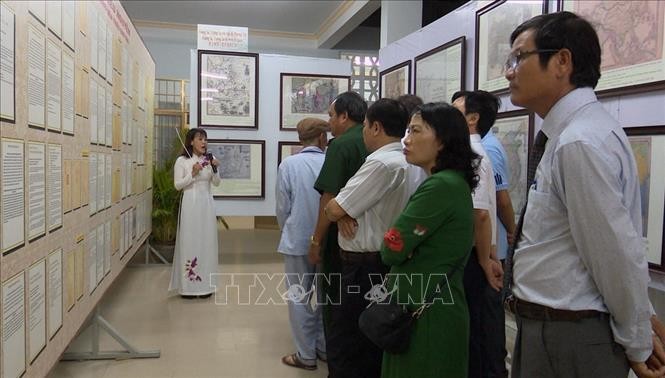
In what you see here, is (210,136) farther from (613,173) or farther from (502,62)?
(613,173)

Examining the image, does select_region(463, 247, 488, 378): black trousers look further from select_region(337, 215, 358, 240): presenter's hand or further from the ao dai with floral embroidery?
the ao dai with floral embroidery

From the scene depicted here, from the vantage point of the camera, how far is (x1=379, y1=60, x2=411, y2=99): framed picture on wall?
4938 mm

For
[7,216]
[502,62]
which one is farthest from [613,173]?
[502,62]

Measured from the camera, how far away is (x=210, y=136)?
21.3ft

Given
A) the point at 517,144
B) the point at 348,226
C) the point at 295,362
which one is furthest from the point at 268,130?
the point at 348,226

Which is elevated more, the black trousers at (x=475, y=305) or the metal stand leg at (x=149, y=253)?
the black trousers at (x=475, y=305)

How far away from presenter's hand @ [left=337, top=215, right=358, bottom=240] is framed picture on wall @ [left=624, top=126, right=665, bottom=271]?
1.23m

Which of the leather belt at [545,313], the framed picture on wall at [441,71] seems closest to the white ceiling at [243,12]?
the framed picture on wall at [441,71]

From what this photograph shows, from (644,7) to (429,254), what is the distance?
5.15ft

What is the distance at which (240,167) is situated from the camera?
666cm

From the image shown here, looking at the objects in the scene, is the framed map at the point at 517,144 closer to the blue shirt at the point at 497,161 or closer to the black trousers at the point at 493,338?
the blue shirt at the point at 497,161

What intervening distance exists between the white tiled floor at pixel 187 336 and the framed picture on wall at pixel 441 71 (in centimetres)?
188

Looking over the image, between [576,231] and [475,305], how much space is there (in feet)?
4.87

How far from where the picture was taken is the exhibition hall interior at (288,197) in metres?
1.69
